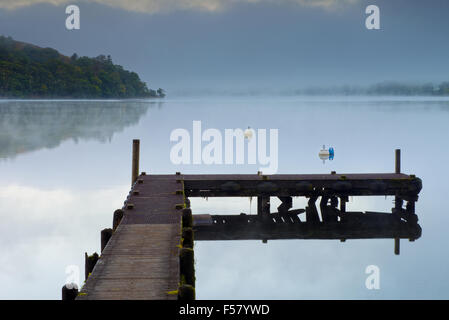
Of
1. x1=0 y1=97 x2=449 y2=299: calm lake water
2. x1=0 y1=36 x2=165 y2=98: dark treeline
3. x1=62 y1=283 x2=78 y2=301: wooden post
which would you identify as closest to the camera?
x1=62 y1=283 x2=78 y2=301: wooden post

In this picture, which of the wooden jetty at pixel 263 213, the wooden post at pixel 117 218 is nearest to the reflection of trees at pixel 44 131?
the wooden jetty at pixel 263 213

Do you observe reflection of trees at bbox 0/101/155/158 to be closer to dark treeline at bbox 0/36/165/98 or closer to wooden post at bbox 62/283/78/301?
A: wooden post at bbox 62/283/78/301

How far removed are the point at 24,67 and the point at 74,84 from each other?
1757 cm

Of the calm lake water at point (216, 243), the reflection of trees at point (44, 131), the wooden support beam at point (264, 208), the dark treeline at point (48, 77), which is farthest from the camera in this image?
the dark treeline at point (48, 77)

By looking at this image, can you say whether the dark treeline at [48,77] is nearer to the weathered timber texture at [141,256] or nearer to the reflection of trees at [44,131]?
the reflection of trees at [44,131]

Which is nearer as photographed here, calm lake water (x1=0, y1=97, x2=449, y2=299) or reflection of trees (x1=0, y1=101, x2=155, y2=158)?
calm lake water (x1=0, y1=97, x2=449, y2=299)

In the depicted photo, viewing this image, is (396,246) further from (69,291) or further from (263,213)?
(69,291)

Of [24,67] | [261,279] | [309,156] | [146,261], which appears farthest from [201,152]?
[24,67]

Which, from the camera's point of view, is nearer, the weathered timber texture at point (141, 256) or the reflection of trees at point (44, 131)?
the weathered timber texture at point (141, 256)

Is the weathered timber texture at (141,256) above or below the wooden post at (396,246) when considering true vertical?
above

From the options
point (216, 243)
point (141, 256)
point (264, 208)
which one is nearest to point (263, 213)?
point (264, 208)

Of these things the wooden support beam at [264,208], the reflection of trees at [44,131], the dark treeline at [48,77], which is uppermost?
the dark treeline at [48,77]

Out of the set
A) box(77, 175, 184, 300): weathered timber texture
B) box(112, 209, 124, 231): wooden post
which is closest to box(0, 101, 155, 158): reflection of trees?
box(77, 175, 184, 300): weathered timber texture
